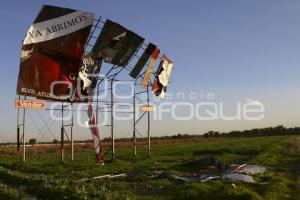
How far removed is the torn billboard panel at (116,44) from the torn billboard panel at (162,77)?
4.49m

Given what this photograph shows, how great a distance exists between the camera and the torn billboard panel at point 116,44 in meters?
31.5

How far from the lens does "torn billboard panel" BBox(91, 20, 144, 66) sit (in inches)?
1241

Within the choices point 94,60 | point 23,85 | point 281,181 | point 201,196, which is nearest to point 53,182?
point 201,196

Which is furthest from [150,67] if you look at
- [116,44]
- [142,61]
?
[116,44]

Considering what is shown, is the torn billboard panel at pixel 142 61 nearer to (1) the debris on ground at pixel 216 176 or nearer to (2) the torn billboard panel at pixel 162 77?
(2) the torn billboard panel at pixel 162 77

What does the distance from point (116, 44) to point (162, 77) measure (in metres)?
7.38

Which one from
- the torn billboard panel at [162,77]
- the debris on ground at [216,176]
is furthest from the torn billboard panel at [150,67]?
the debris on ground at [216,176]

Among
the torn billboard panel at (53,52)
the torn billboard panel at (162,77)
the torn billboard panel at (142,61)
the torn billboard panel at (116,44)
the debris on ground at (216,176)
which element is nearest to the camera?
the debris on ground at (216,176)

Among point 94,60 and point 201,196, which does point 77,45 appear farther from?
point 201,196

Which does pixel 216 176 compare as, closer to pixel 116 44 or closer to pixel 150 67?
pixel 116 44

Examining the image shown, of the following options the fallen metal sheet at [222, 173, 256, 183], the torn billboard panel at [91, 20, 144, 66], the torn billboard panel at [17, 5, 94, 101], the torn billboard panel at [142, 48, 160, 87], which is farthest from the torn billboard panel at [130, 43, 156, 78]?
the fallen metal sheet at [222, 173, 256, 183]

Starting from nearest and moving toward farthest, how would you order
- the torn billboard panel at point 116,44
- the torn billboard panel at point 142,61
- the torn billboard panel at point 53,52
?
1. the torn billboard panel at point 53,52
2. the torn billboard panel at point 116,44
3. the torn billboard panel at point 142,61

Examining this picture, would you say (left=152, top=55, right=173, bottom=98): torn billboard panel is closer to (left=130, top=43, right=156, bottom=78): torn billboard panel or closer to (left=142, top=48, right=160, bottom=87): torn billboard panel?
(left=142, top=48, right=160, bottom=87): torn billboard panel

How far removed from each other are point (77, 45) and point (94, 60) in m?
1.75
